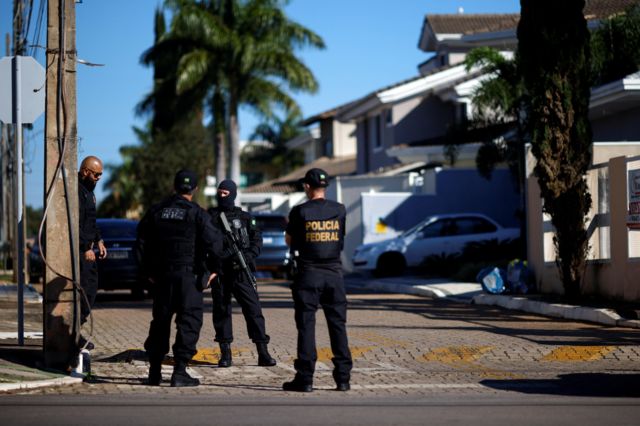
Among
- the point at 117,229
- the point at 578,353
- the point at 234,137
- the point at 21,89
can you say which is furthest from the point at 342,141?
the point at 21,89

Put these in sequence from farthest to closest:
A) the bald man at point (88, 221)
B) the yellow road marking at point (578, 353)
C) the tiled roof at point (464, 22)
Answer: the tiled roof at point (464, 22) → the bald man at point (88, 221) → the yellow road marking at point (578, 353)

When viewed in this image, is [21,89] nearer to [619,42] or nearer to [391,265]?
[619,42]

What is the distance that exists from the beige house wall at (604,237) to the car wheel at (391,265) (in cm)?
824

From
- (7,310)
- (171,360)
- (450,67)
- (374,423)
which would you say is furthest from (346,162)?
(374,423)

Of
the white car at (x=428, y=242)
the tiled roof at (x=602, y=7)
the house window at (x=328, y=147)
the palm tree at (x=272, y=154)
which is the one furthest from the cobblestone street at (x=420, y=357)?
the palm tree at (x=272, y=154)

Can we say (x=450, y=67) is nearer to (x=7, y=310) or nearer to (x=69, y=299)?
(x=7, y=310)

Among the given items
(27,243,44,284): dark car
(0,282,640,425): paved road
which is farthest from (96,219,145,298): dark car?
(27,243,44,284): dark car

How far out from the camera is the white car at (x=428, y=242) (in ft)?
93.9

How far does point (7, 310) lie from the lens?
731 inches

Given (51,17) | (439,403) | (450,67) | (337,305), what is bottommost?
(439,403)

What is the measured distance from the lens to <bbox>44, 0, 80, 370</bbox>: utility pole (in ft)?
33.8

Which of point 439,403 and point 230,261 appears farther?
point 230,261

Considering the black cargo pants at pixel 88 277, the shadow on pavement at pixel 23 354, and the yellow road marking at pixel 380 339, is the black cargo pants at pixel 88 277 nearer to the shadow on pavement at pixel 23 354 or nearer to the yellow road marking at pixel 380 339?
the shadow on pavement at pixel 23 354

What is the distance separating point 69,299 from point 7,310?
28.6ft
